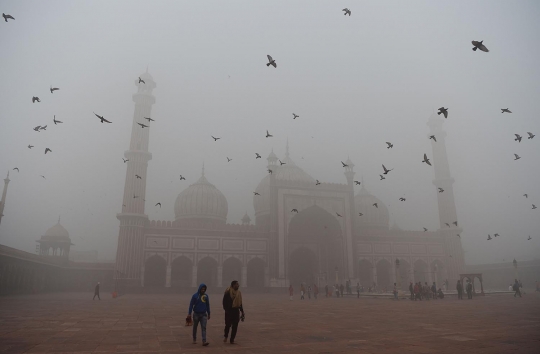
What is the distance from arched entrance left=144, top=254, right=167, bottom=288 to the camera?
2923 cm

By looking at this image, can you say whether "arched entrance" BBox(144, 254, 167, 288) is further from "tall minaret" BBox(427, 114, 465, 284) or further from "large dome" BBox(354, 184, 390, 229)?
"tall minaret" BBox(427, 114, 465, 284)

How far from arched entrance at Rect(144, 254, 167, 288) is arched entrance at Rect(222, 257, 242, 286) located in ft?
16.3

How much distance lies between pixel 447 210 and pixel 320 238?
43.4 ft

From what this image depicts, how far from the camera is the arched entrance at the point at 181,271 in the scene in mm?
30170

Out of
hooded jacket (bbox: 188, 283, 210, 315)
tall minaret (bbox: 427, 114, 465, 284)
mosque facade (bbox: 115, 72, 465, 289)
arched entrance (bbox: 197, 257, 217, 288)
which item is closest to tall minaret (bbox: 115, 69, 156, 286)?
mosque facade (bbox: 115, 72, 465, 289)

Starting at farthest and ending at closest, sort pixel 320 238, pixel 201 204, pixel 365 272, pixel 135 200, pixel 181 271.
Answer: pixel 201 204 < pixel 320 238 < pixel 365 272 < pixel 181 271 < pixel 135 200

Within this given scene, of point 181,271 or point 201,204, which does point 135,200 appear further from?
point 201,204

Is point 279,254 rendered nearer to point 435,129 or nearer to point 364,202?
point 364,202

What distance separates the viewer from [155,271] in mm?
30062

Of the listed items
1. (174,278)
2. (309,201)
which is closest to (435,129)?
(309,201)

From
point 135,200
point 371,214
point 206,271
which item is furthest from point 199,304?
point 371,214

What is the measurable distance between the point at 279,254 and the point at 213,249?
18.0ft

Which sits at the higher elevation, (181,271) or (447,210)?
(447,210)

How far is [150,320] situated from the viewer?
373 inches
